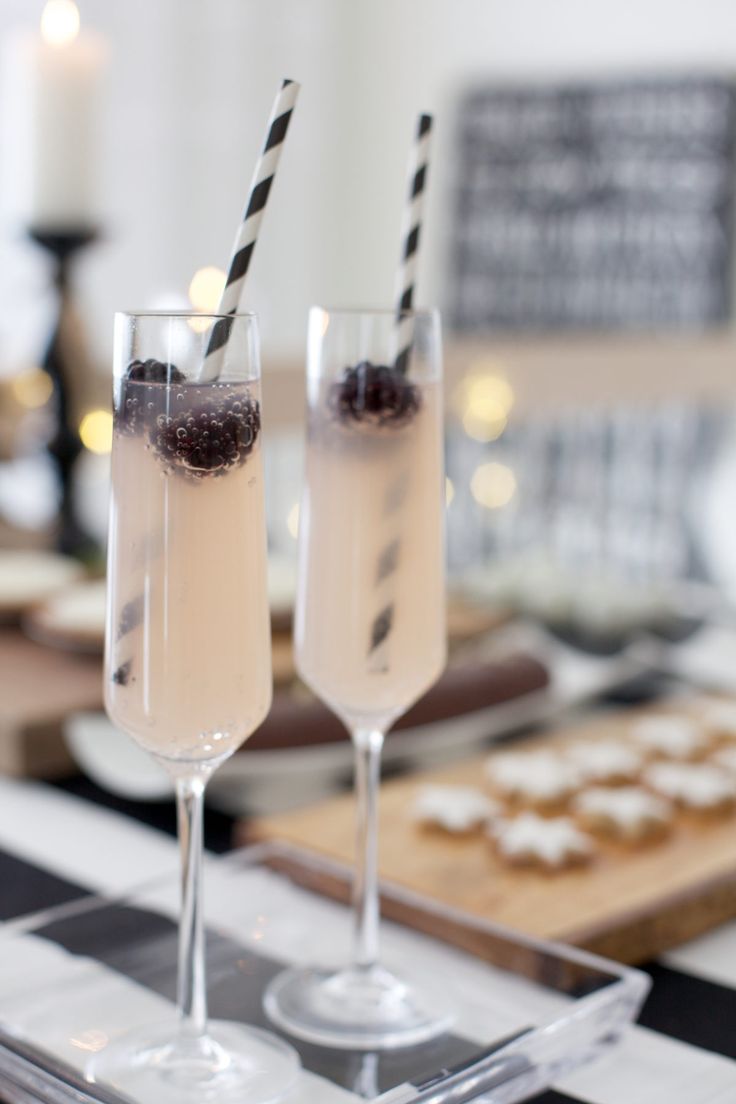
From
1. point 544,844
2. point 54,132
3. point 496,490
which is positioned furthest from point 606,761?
point 496,490

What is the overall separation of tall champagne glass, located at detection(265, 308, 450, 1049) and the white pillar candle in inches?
35.1

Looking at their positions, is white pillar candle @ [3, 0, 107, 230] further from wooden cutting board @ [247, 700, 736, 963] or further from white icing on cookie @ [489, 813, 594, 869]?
white icing on cookie @ [489, 813, 594, 869]

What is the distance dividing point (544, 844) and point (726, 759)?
28 centimetres

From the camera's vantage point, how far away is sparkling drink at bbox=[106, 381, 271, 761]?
64 centimetres

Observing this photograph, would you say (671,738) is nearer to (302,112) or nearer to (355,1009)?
(355,1009)

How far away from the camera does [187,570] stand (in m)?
0.65

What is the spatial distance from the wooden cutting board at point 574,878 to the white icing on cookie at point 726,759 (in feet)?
0.31

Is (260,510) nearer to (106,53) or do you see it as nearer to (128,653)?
(128,653)

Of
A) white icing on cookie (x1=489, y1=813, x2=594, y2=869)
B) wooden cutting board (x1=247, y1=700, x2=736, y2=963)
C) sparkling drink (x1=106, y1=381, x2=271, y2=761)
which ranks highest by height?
sparkling drink (x1=106, y1=381, x2=271, y2=761)

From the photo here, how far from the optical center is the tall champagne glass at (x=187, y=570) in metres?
0.64

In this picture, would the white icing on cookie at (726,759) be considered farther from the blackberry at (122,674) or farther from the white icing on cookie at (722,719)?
the blackberry at (122,674)

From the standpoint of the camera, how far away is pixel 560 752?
1.21 m

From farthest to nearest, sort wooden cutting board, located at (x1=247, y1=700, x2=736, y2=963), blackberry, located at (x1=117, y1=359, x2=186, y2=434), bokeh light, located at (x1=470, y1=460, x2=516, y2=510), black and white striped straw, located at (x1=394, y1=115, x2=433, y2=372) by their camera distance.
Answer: bokeh light, located at (x1=470, y1=460, x2=516, y2=510) → wooden cutting board, located at (x1=247, y1=700, x2=736, y2=963) → black and white striped straw, located at (x1=394, y1=115, x2=433, y2=372) → blackberry, located at (x1=117, y1=359, x2=186, y2=434)

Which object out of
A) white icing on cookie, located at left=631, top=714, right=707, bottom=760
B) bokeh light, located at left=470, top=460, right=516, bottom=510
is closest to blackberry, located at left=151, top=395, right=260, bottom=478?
white icing on cookie, located at left=631, top=714, right=707, bottom=760
